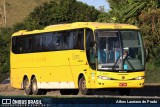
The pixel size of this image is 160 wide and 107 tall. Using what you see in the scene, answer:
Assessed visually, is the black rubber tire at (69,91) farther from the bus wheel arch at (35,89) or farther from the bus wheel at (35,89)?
the bus wheel at (35,89)

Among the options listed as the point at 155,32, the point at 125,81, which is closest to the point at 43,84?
the point at 125,81

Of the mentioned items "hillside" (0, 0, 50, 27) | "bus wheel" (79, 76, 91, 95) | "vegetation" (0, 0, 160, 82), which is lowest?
"bus wheel" (79, 76, 91, 95)

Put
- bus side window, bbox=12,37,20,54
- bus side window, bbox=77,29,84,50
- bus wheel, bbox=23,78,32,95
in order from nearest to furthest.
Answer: bus side window, bbox=77,29,84,50 → bus wheel, bbox=23,78,32,95 → bus side window, bbox=12,37,20,54

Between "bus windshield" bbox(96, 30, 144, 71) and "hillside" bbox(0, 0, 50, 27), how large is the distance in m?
74.5

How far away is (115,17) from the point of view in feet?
156

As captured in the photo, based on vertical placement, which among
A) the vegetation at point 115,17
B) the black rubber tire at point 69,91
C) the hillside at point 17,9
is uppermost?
the hillside at point 17,9

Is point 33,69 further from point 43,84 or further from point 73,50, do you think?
point 73,50

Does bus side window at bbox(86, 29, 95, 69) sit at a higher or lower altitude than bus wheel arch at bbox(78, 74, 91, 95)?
higher

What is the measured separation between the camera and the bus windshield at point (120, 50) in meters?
27.0

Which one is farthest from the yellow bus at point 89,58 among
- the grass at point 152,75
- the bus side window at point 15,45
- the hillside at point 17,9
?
the hillside at point 17,9

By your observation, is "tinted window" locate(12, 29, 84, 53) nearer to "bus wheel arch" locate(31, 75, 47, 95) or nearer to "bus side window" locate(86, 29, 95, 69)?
"bus side window" locate(86, 29, 95, 69)

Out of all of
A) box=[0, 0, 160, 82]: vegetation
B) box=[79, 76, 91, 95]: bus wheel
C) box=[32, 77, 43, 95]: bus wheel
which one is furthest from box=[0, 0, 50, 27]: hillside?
box=[79, 76, 91, 95]: bus wheel

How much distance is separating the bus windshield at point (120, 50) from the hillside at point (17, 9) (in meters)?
74.5

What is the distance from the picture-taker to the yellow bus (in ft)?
88.5
